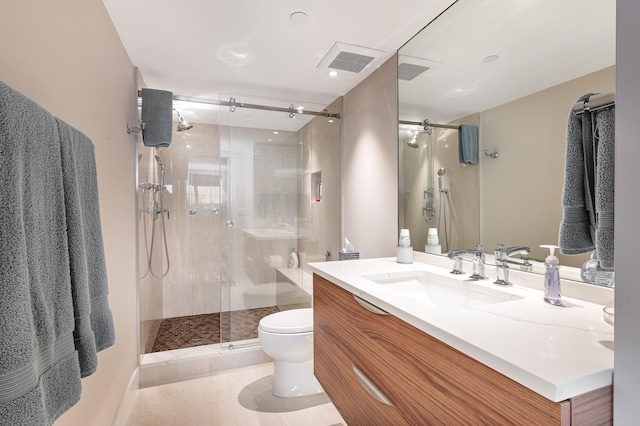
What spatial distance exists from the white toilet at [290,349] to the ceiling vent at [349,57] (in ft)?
5.75

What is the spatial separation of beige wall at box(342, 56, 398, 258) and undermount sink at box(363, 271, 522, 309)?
0.58m

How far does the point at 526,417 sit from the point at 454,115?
1396 mm

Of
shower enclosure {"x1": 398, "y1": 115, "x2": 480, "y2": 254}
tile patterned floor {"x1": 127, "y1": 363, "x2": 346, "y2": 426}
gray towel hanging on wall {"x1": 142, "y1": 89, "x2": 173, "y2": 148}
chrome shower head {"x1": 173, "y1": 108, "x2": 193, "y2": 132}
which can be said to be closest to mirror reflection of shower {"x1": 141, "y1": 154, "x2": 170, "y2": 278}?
chrome shower head {"x1": 173, "y1": 108, "x2": 193, "y2": 132}

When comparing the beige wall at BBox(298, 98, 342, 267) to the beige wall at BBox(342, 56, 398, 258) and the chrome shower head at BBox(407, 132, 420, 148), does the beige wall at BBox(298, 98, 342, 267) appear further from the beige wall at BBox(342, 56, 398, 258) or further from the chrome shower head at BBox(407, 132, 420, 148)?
the chrome shower head at BBox(407, 132, 420, 148)

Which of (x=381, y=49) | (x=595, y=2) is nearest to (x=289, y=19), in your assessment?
(x=381, y=49)

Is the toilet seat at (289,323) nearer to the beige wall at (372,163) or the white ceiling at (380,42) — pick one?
the beige wall at (372,163)

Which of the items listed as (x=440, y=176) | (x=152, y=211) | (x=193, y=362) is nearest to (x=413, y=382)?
(x=440, y=176)

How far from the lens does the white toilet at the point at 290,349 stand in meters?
2.04

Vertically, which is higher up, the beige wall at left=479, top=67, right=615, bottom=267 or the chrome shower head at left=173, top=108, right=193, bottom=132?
the chrome shower head at left=173, top=108, right=193, bottom=132

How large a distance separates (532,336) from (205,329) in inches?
122

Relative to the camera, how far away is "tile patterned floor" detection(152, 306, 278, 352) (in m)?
2.72

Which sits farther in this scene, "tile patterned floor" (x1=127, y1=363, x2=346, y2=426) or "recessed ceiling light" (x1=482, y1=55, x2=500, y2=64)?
"tile patterned floor" (x1=127, y1=363, x2=346, y2=426)

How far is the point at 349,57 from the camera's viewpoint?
2.13 m

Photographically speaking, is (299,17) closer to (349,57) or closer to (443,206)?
(349,57)
